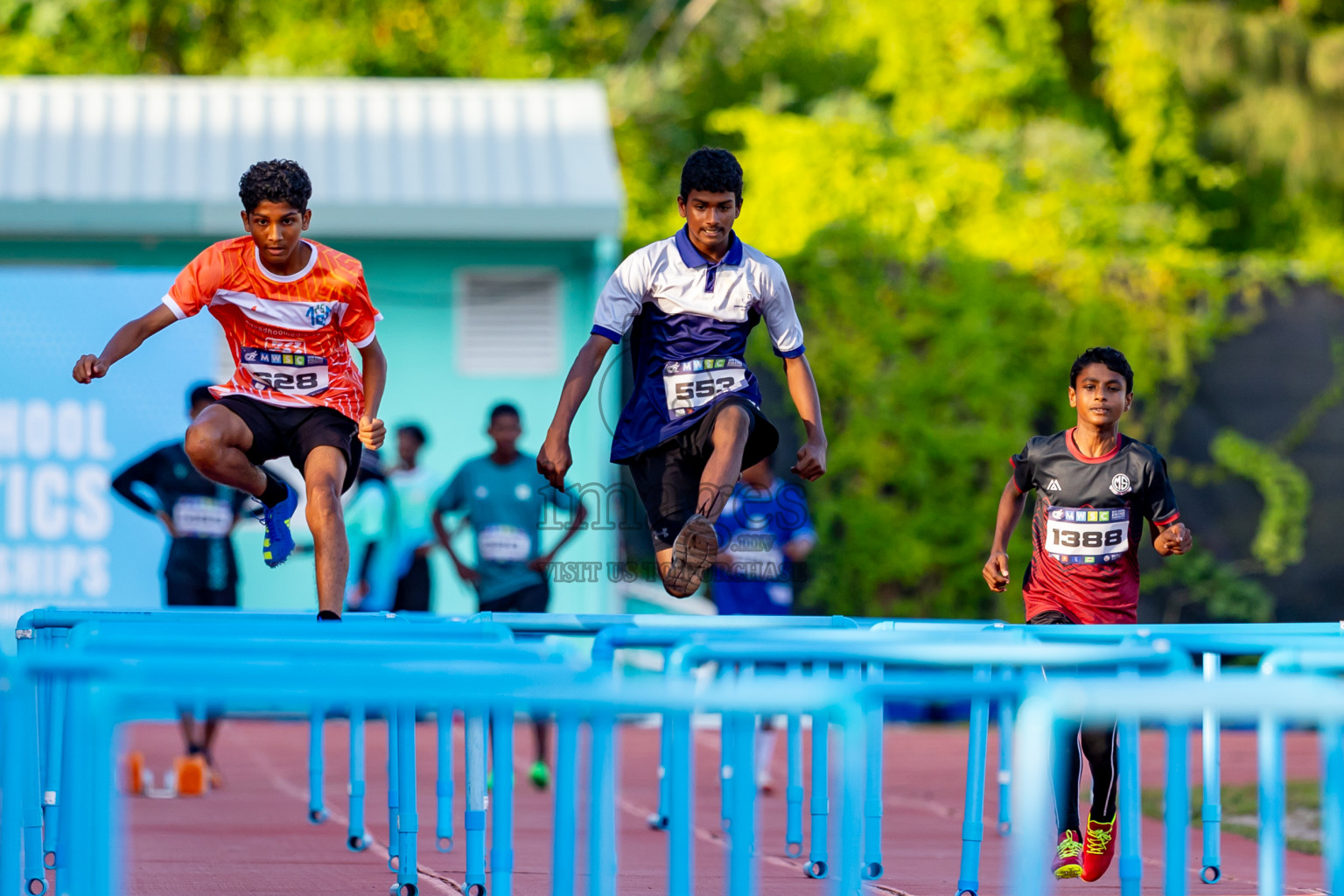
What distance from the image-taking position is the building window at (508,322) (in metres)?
13.0

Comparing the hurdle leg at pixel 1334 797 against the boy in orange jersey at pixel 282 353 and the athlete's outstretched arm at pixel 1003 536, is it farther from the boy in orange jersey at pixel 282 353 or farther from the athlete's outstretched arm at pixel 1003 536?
the boy in orange jersey at pixel 282 353

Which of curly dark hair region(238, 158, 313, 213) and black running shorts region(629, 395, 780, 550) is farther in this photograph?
black running shorts region(629, 395, 780, 550)

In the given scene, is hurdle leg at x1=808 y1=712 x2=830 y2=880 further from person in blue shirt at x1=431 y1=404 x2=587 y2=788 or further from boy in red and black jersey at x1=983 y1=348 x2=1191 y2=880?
person in blue shirt at x1=431 y1=404 x2=587 y2=788

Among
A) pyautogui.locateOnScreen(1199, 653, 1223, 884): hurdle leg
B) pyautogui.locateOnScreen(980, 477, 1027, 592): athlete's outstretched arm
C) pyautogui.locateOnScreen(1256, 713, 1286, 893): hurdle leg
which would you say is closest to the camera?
pyautogui.locateOnScreen(1256, 713, 1286, 893): hurdle leg

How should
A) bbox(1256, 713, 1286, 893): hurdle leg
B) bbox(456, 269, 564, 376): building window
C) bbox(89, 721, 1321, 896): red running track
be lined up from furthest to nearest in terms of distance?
bbox(456, 269, 564, 376): building window
bbox(89, 721, 1321, 896): red running track
bbox(1256, 713, 1286, 893): hurdle leg

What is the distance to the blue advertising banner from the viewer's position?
37.8ft

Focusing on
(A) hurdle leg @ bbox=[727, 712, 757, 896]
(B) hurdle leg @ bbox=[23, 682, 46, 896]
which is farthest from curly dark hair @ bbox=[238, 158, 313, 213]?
(A) hurdle leg @ bbox=[727, 712, 757, 896]

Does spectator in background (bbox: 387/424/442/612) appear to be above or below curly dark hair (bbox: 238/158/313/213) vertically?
below

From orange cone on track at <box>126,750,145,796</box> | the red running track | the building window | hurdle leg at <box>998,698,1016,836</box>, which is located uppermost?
the building window

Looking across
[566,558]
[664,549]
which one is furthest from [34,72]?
[664,549]

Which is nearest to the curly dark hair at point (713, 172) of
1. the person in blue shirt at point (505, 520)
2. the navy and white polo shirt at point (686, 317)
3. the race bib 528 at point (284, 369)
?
the navy and white polo shirt at point (686, 317)

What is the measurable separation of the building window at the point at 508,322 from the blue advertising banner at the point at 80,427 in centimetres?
192

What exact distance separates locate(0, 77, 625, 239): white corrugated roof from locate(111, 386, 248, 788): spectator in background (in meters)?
3.57

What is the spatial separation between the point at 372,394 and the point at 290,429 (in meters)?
0.30
